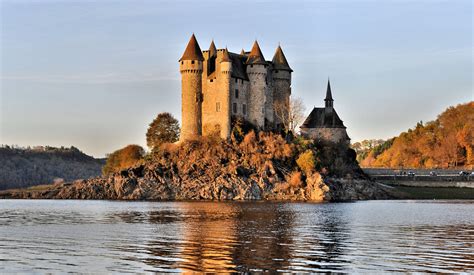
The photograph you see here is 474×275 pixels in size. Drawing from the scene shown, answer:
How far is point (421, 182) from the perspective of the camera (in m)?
101

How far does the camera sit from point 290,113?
105 metres

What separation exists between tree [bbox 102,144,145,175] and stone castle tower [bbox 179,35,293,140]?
1803 cm

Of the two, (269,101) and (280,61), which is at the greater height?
(280,61)

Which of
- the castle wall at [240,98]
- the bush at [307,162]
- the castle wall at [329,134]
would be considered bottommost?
the bush at [307,162]

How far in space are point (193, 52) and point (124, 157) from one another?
85.6ft

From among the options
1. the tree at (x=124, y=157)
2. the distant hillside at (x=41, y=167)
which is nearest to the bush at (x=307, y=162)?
the tree at (x=124, y=157)

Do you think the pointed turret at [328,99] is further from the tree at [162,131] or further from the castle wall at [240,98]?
the tree at [162,131]

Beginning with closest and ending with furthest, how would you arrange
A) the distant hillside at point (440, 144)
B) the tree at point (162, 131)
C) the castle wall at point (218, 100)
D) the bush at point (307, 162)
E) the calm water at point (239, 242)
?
the calm water at point (239, 242) < the bush at point (307, 162) < the castle wall at point (218, 100) < the tree at point (162, 131) < the distant hillside at point (440, 144)

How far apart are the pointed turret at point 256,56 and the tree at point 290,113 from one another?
276 inches

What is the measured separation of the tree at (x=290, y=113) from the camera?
341 feet

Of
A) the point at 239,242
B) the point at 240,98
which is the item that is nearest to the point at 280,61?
the point at 240,98

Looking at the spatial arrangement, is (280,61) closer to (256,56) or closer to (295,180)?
(256,56)

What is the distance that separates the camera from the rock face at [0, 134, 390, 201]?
308ft

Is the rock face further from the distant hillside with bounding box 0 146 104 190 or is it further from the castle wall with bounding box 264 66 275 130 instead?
the distant hillside with bounding box 0 146 104 190
